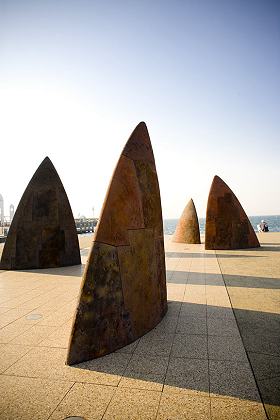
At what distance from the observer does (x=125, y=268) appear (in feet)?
14.3

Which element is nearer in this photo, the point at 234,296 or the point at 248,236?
the point at 234,296

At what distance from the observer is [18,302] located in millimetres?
6504

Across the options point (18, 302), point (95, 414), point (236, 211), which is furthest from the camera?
point (236, 211)

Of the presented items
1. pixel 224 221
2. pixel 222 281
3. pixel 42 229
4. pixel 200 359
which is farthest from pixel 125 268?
pixel 224 221

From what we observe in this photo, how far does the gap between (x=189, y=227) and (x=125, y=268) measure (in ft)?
53.7

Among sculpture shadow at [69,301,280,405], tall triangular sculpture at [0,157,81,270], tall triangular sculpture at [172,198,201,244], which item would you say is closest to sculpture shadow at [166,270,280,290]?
sculpture shadow at [69,301,280,405]

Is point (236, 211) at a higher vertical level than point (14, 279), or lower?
higher

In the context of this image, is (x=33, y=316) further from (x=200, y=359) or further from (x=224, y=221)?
(x=224, y=221)

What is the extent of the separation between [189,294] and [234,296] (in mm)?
1132

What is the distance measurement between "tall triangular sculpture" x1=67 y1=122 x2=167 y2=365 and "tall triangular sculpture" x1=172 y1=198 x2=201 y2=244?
14.7 meters

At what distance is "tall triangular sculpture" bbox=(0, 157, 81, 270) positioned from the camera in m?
10.9

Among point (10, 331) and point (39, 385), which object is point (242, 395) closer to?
point (39, 385)

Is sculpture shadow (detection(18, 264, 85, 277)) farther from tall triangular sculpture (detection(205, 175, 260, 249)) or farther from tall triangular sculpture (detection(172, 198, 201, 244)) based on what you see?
tall triangular sculpture (detection(172, 198, 201, 244))

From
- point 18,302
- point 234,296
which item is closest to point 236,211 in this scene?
point 234,296
